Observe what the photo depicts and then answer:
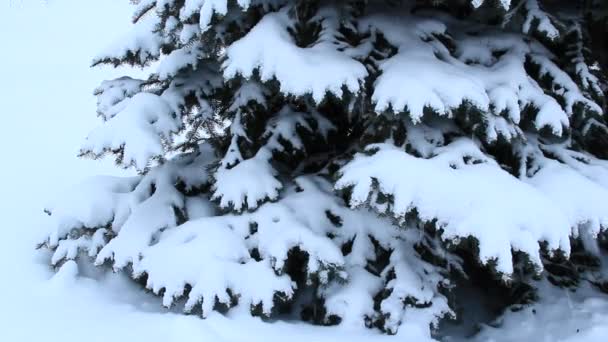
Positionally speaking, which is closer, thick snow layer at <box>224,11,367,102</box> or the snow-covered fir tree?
the snow-covered fir tree

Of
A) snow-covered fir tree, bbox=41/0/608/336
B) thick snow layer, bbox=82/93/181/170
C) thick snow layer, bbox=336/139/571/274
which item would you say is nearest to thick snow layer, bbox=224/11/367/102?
snow-covered fir tree, bbox=41/0/608/336

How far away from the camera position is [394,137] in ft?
11.8

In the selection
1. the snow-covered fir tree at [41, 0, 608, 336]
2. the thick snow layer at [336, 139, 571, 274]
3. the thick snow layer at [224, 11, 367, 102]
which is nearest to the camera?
the thick snow layer at [336, 139, 571, 274]

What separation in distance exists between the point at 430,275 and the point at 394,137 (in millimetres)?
958

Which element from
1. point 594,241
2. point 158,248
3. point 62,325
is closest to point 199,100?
point 158,248

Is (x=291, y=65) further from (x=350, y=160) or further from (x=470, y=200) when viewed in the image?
(x=470, y=200)

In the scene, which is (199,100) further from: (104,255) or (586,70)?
(586,70)

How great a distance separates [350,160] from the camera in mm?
3836

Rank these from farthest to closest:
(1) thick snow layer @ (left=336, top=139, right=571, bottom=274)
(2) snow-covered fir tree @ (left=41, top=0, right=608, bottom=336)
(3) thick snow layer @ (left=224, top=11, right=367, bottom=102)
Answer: (3) thick snow layer @ (left=224, top=11, right=367, bottom=102)
(2) snow-covered fir tree @ (left=41, top=0, right=608, bottom=336)
(1) thick snow layer @ (left=336, top=139, right=571, bottom=274)

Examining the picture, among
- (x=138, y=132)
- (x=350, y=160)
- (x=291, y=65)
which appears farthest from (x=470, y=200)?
(x=138, y=132)

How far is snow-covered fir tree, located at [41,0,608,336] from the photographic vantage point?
314 centimetres

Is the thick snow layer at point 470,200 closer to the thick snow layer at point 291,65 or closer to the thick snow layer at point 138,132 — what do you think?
the thick snow layer at point 291,65

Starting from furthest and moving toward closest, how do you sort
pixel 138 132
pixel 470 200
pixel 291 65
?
pixel 138 132 < pixel 291 65 < pixel 470 200

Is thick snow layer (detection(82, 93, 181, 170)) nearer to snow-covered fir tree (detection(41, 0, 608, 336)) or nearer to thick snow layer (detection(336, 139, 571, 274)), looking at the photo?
snow-covered fir tree (detection(41, 0, 608, 336))
